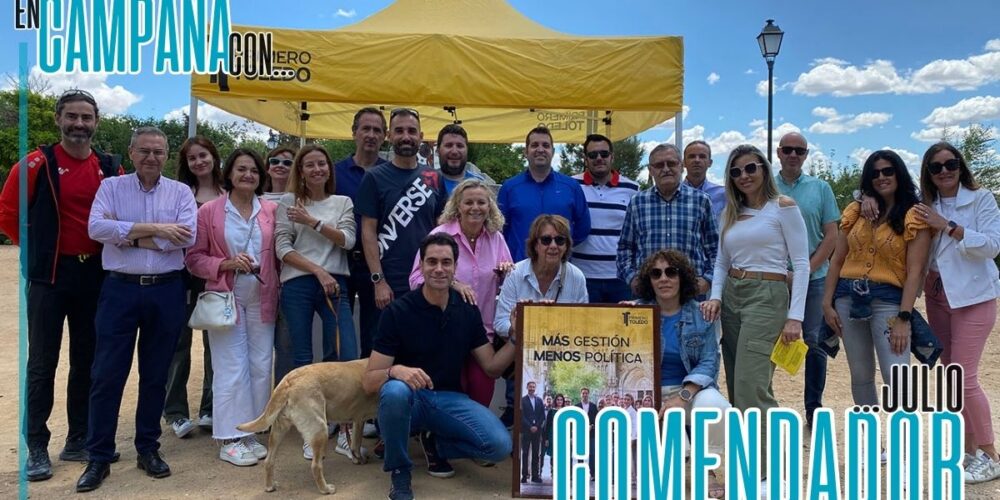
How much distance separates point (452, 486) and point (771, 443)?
5.91ft

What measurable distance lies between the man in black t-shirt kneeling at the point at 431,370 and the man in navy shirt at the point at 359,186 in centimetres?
90

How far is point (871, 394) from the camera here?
443 centimetres

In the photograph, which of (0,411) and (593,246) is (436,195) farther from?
(0,411)

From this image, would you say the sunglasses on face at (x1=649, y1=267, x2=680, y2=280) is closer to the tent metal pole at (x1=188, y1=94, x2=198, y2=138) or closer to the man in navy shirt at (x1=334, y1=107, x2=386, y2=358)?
the man in navy shirt at (x1=334, y1=107, x2=386, y2=358)

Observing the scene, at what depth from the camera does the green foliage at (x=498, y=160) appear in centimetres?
2706

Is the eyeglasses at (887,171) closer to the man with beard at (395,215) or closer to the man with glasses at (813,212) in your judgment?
the man with glasses at (813,212)

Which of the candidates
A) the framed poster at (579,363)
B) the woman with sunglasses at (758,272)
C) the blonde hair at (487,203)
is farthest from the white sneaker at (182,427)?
the woman with sunglasses at (758,272)

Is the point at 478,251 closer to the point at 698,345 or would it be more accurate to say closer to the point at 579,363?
the point at 579,363

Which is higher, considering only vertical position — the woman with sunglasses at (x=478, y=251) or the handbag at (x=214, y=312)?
the woman with sunglasses at (x=478, y=251)

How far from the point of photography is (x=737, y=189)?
378 centimetres

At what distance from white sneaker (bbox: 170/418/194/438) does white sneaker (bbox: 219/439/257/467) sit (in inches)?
26.2

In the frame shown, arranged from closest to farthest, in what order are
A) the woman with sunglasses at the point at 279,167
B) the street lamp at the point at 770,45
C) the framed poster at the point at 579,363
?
the framed poster at the point at 579,363
the woman with sunglasses at the point at 279,167
the street lamp at the point at 770,45

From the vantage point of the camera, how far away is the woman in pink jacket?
4137 mm

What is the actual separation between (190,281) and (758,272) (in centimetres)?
374
